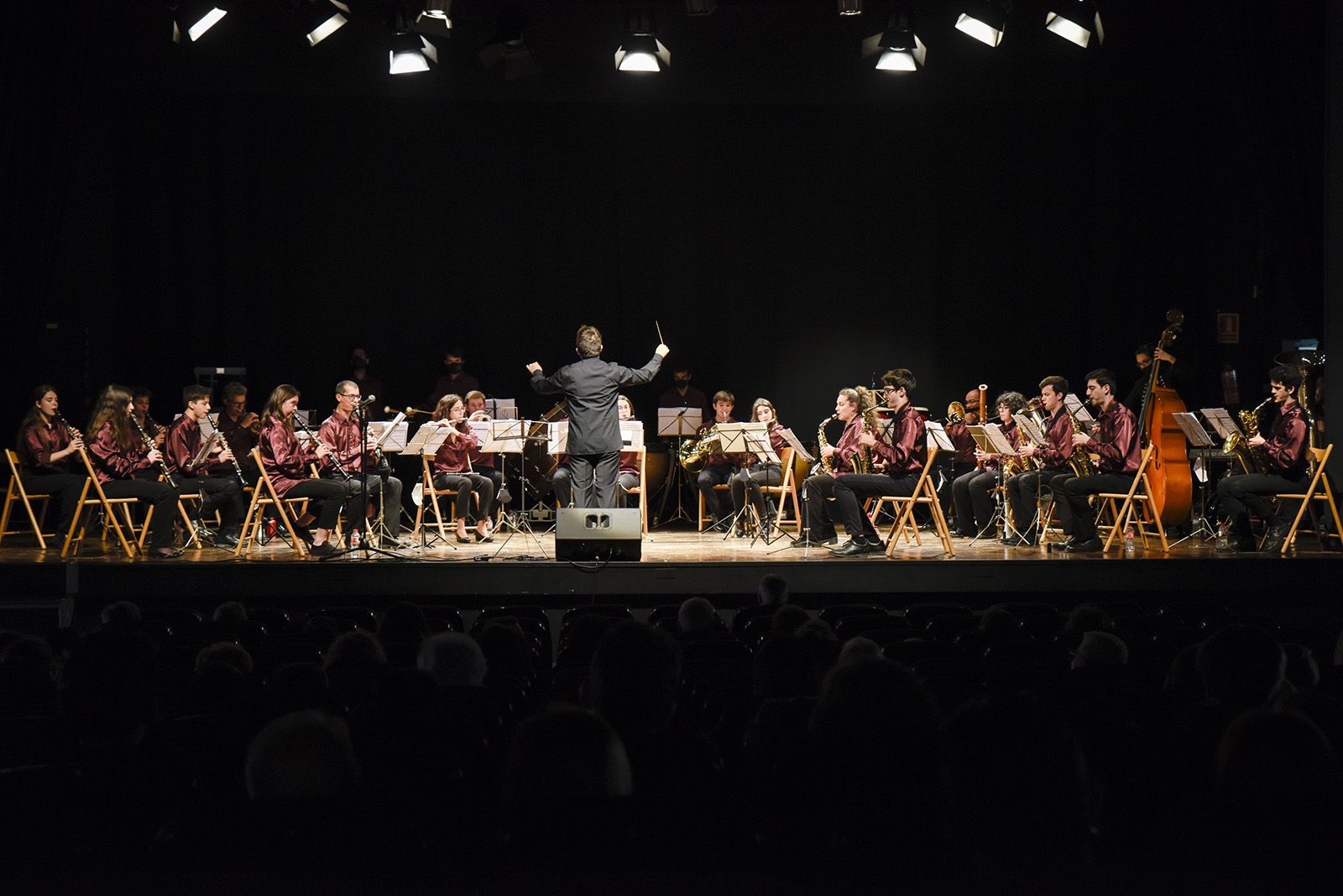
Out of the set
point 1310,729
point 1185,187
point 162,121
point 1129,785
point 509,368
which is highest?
point 162,121

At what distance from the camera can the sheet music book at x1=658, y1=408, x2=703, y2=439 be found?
12.1 meters

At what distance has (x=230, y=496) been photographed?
9.97 meters

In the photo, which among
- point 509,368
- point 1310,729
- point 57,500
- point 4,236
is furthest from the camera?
point 509,368

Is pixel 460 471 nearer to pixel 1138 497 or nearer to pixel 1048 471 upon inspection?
pixel 1048 471

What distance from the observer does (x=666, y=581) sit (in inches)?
322

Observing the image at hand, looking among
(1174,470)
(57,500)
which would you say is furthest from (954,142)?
(57,500)

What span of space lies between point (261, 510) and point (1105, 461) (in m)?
6.80

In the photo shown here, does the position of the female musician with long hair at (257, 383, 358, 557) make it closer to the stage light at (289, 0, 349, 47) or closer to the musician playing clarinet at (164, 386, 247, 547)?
the musician playing clarinet at (164, 386, 247, 547)

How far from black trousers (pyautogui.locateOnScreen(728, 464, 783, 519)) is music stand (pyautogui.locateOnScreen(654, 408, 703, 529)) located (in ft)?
3.00

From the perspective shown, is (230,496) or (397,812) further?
(230,496)

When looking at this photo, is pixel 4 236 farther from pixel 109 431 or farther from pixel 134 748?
pixel 134 748

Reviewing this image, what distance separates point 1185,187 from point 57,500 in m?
13.1

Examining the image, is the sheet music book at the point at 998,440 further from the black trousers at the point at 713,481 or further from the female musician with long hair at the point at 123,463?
the female musician with long hair at the point at 123,463

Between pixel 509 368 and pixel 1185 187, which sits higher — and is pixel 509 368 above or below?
below
